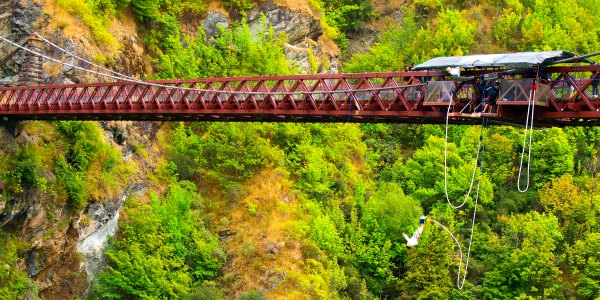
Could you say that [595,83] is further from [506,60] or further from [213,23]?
[213,23]

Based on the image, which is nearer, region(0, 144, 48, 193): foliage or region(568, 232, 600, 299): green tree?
region(0, 144, 48, 193): foliage

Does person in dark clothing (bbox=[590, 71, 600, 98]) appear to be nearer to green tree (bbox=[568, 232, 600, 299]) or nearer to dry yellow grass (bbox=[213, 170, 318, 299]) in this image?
dry yellow grass (bbox=[213, 170, 318, 299])

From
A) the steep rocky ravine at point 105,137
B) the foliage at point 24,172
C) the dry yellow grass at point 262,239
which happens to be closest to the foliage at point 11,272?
the steep rocky ravine at point 105,137

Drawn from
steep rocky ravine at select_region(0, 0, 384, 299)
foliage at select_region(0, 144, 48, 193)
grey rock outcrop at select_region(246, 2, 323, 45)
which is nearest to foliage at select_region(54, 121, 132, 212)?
steep rocky ravine at select_region(0, 0, 384, 299)

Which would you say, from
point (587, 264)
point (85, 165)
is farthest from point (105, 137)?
point (587, 264)

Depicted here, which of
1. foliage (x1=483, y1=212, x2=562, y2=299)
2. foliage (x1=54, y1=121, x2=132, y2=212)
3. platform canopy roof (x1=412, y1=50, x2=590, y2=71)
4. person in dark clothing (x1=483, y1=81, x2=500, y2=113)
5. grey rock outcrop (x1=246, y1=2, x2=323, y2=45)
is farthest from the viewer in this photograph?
grey rock outcrop (x1=246, y1=2, x2=323, y2=45)

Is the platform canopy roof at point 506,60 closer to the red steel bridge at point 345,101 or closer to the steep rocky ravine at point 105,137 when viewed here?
the red steel bridge at point 345,101

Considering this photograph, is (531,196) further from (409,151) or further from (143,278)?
(143,278)
